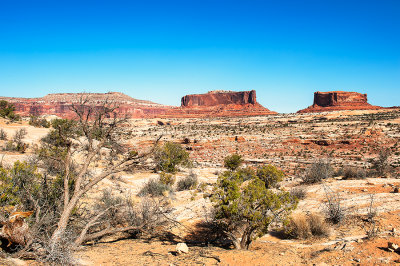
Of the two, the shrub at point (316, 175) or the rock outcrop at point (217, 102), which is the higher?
the rock outcrop at point (217, 102)

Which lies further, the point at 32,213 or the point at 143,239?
the point at 143,239

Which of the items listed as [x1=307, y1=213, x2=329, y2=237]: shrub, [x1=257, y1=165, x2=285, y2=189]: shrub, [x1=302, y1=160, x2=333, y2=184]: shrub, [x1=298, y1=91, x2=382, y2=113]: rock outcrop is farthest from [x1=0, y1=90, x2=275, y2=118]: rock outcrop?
[x1=307, y1=213, x2=329, y2=237]: shrub

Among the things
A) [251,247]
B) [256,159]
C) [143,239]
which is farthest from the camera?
[256,159]

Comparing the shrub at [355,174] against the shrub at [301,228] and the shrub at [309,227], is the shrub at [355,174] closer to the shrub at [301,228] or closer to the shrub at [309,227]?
the shrub at [309,227]

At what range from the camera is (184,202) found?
10.9m

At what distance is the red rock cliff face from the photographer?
408 ft

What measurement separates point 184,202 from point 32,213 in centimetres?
649

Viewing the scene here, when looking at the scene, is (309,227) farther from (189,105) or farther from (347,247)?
(189,105)

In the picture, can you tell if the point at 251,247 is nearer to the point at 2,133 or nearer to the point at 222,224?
the point at 222,224

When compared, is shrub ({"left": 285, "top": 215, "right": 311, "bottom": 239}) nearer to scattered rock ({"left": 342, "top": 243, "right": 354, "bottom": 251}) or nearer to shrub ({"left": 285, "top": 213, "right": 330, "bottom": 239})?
shrub ({"left": 285, "top": 213, "right": 330, "bottom": 239})

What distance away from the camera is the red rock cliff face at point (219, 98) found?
12447 cm

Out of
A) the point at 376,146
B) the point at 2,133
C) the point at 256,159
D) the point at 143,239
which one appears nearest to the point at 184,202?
the point at 143,239

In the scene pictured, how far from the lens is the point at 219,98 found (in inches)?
5202

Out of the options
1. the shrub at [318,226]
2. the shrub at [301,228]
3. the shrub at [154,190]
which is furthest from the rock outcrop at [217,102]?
the shrub at [318,226]
